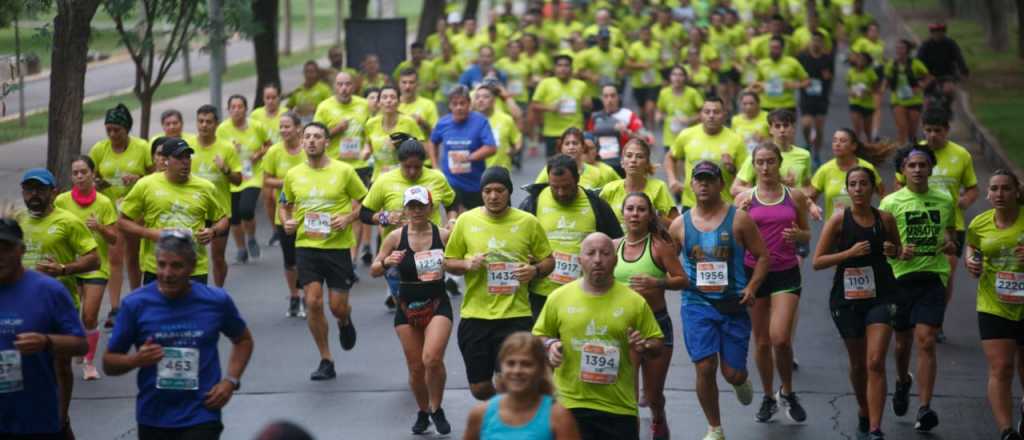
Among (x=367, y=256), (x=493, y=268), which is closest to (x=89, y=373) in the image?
(x=493, y=268)

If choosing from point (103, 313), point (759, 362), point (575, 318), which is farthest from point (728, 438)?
point (103, 313)

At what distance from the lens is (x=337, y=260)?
513 inches

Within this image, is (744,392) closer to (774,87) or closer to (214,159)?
(214,159)

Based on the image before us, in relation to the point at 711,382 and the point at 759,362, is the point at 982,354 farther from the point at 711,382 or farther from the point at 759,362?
the point at 711,382

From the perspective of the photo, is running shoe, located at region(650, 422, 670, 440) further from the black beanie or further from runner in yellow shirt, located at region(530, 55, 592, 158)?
runner in yellow shirt, located at region(530, 55, 592, 158)

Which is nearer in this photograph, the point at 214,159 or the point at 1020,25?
the point at 214,159

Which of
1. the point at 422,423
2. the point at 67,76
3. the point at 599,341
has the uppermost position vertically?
the point at 67,76

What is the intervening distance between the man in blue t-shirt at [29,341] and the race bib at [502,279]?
2.81m

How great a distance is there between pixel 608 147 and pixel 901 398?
5.36 metres

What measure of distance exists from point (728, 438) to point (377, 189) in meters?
3.32

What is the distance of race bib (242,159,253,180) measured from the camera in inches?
689

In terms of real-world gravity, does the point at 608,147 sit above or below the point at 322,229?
above

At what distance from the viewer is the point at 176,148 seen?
12.3 metres

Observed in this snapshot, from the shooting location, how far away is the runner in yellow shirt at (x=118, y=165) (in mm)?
14375
